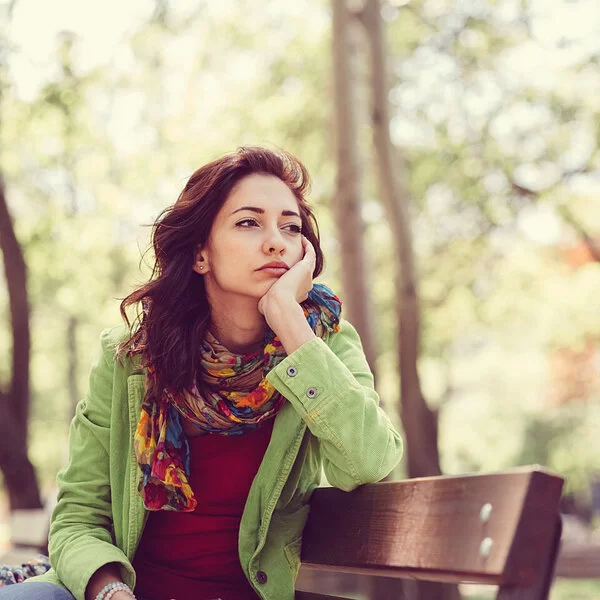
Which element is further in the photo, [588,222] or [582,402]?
[582,402]

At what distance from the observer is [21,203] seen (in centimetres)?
1474

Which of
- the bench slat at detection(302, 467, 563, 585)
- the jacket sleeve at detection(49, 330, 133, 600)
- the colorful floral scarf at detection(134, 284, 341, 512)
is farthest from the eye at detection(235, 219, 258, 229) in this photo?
the bench slat at detection(302, 467, 563, 585)

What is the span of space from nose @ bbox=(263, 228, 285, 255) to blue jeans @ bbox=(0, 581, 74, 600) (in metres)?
1.08

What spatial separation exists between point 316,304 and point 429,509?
94 cm

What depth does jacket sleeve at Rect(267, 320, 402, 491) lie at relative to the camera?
2.32 metres

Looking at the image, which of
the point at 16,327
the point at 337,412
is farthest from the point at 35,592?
the point at 16,327

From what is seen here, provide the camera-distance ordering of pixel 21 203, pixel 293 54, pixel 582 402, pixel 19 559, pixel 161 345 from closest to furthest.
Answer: pixel 161 345 < pixel 19 559 < pixel 293 54 < pixel 21 203 < pixel 582 402

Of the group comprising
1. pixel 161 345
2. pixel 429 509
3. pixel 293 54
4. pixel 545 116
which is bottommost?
pixel 429 509

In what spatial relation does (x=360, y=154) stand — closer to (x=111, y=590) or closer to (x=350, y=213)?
(x=350, y=213)

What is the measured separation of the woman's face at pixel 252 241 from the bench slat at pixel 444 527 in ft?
2.16

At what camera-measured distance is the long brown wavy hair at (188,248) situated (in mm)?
2840

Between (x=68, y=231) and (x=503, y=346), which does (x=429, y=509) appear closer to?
(x=68, y=231)

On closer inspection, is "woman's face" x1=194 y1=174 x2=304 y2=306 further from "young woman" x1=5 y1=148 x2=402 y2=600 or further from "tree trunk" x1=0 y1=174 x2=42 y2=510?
"tree trunk" x1=0 y1=174 x2=42 y2=510

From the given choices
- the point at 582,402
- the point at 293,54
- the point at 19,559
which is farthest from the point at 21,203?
the point at 582,402
